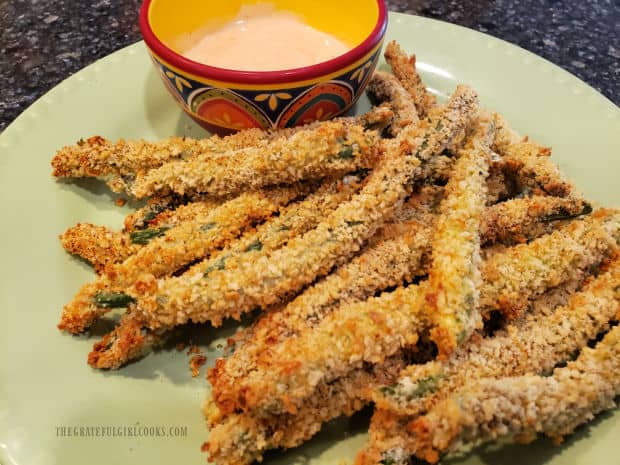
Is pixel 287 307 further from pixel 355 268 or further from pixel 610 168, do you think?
pixel 610 168

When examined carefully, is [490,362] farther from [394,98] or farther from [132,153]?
[132,153]

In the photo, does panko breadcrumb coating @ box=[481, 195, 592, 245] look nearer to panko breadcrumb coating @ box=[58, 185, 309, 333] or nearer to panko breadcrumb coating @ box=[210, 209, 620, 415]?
panko breadcrumb coating @ box=[210, 209, 620, 415]

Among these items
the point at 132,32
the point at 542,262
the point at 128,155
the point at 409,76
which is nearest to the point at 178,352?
the point at 128,155

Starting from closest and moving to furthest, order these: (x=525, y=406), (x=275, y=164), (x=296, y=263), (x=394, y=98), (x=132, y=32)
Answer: (x=525, y=406), (x=296, y=263), (x=275, y=164), (x=394, y=98), (x=132, y=32)

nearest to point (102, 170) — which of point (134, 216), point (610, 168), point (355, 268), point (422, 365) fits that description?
point (134, 216)

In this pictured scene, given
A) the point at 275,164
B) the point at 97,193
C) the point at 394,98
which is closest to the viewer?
the point at 275,164

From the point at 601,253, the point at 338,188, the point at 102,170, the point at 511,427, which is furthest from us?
the point at 102,170
